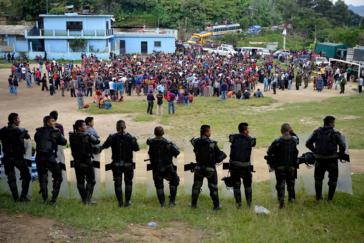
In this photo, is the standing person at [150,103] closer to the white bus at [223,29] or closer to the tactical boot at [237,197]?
the tactical boot at [237,197]

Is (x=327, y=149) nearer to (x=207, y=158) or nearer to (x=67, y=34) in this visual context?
(x=207, y=158)

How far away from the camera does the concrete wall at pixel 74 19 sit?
48406 mm

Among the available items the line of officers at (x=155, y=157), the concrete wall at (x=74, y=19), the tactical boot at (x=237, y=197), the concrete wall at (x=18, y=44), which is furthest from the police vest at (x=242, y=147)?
the concrete wall at (x=18, y=44)

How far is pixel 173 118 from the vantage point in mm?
21750

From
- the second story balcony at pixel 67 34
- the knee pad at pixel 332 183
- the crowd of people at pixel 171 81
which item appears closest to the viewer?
the knee pad at pixel 332 183

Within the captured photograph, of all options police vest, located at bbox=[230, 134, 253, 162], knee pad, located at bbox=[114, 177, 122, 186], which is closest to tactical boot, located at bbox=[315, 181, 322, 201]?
police vest, located at bbox=[230, 134, 253, 162]

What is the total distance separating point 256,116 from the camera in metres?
22.5

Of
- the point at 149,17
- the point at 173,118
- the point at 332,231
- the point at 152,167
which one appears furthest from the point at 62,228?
the point at 149,17

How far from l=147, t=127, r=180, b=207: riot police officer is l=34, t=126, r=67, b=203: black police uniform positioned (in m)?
1.53

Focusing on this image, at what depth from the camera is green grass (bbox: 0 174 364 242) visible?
24.7 feet

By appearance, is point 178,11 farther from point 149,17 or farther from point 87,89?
point 87,89

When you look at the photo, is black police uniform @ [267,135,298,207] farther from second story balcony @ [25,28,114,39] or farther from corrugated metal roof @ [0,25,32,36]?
corrugated metal roof @ [0,25,32,36]

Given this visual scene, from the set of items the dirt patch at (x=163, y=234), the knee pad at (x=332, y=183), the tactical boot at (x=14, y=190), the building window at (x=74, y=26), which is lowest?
the dirt patch at (x=163, y=234)

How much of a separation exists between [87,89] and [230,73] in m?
8.49
